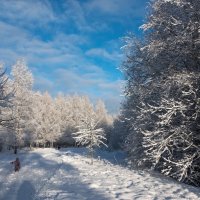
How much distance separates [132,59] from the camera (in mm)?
21656

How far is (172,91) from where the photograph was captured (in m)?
17.5

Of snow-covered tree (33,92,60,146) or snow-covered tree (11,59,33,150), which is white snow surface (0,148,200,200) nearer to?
snow-covered tree (11,59,33,150)

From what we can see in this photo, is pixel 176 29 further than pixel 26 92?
No

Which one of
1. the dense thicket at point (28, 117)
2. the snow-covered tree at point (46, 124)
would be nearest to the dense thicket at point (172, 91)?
the dense thicket at point (28, 117)

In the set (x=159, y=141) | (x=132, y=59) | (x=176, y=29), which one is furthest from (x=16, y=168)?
(x=176, y=29)

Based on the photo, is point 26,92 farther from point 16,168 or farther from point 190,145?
point 190,145

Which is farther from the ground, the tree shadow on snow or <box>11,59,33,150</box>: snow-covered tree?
<box>11,59,33,150</box>: snow-covered tree

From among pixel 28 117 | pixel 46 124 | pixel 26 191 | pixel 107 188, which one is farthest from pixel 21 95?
pixel 107 188

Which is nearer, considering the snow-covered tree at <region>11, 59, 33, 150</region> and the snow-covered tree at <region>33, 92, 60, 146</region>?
the snow-covered tree at <region>11, 59, 33, 150</region>

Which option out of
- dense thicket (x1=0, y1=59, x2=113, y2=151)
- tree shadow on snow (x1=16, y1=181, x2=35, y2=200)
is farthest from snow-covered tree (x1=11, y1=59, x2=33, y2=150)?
tree shadow on snow (x1=16, y1=181, x2=35, y2=200)

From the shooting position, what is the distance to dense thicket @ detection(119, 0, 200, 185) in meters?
16.2

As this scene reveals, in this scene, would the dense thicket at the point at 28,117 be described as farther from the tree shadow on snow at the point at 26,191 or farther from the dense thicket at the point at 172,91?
the dense thicket at the point at 172,91

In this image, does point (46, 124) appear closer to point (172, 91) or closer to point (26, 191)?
point (26, 191)

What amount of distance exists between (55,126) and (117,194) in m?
64.2
